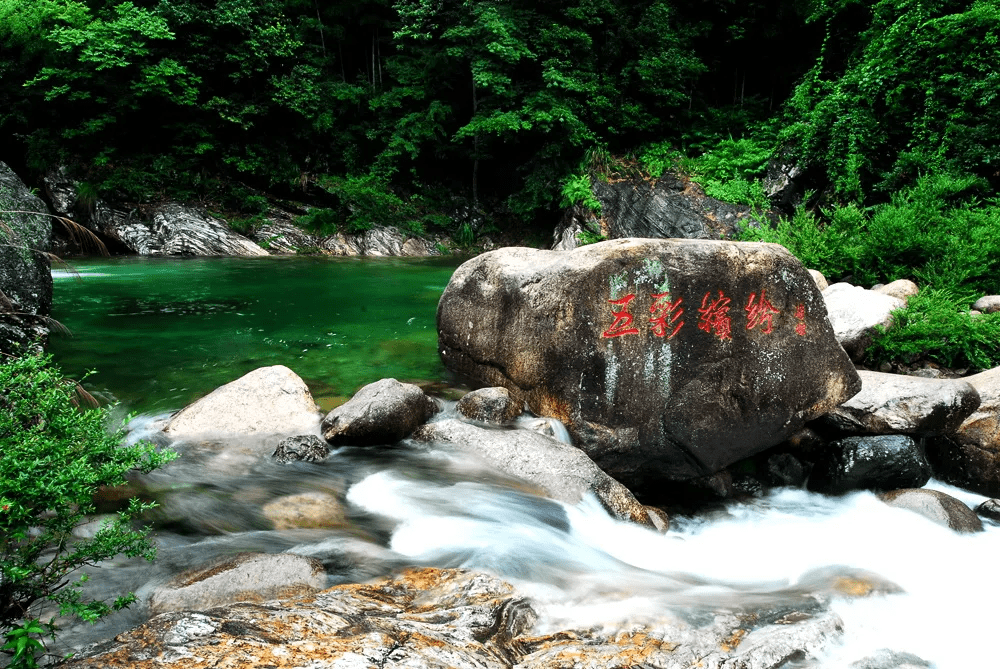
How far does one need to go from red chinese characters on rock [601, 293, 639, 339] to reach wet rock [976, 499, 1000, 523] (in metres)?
3.30

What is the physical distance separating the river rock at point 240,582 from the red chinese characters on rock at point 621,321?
9.94ft

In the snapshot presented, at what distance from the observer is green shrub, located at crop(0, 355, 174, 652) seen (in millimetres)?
2084

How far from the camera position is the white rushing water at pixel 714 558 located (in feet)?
10.5

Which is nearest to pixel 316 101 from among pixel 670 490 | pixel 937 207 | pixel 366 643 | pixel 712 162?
pixel 712 162

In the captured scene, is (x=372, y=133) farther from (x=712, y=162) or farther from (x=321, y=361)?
(x=321, y=361)

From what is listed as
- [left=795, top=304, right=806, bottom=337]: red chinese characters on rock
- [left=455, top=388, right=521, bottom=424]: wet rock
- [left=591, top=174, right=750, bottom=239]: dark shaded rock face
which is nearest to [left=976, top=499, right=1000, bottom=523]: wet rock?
[left=795, top=304, right=806, bottom=337]: red chinese characters on rock

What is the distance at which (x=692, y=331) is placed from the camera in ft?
17.4

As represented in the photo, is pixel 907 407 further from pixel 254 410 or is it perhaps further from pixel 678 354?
pixel 254 410

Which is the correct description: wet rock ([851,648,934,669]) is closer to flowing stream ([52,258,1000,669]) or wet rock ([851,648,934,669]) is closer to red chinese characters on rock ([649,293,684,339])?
flowing stream ([52,258,1000,669])

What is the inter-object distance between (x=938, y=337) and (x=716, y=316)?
140 inches

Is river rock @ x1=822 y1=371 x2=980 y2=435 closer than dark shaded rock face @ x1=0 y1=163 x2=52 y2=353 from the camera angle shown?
Yes

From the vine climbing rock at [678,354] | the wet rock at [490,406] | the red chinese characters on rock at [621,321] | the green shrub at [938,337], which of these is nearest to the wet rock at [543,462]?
the wet rock at [490,406]

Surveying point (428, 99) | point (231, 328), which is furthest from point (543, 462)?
point (428, 99)

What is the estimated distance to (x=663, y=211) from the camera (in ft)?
61.2
